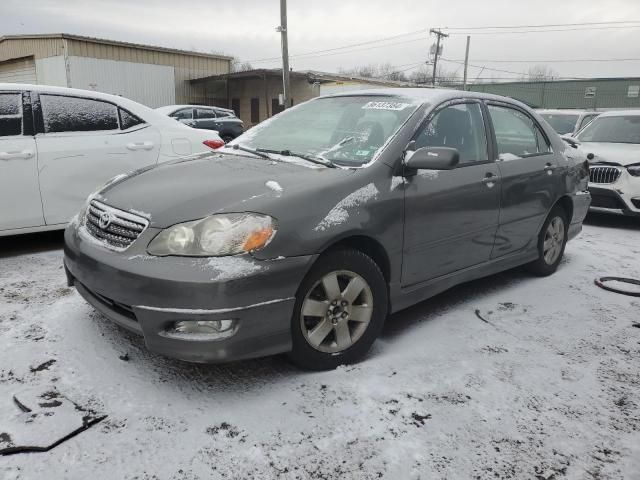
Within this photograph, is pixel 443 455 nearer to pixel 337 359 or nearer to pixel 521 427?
pixel 521 427

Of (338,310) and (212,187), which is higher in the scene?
(212,187)

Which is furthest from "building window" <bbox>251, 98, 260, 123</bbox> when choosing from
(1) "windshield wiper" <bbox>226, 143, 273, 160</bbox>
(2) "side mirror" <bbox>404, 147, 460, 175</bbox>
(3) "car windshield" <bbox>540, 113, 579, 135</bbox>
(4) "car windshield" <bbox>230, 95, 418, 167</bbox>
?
(2) "side mirror" <bbox>404, 147, 460, 175</bbox>

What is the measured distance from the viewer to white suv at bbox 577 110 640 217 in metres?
6.75

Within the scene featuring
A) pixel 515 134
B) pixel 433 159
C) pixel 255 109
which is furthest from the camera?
pixel 255 109

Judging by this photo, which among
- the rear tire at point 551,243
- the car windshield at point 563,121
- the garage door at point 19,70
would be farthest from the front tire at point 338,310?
the garage door at point 19,70

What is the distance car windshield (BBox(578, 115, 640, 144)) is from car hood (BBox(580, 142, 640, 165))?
322 mm

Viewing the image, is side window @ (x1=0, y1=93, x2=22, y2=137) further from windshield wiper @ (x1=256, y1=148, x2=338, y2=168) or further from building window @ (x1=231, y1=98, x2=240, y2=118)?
building window @ (x1=231, y1=98, x2=240, y2=118)

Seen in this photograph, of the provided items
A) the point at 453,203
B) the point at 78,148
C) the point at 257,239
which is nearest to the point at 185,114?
the point at 78,148

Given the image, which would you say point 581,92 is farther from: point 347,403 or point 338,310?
point 347,403

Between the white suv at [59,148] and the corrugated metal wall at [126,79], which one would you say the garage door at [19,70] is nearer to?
the corrugated metal wall at [126,79]

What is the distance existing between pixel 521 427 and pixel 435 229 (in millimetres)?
1264

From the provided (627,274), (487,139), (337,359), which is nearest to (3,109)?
(337,359)

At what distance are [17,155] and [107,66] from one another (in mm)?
22970

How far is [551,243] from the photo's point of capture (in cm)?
459
